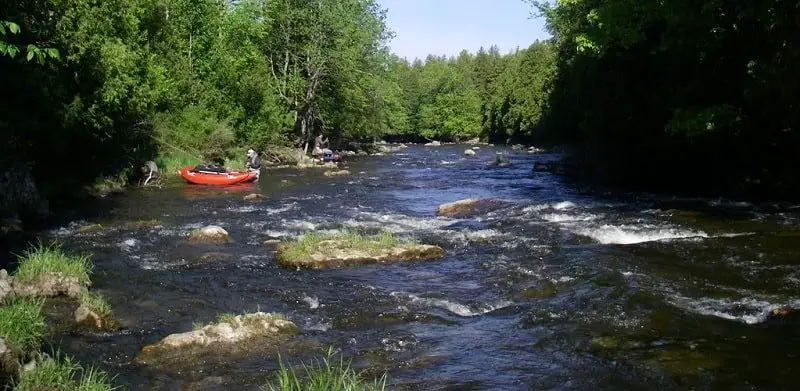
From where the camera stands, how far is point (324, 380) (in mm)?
6594

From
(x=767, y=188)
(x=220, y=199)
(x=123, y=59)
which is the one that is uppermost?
(x=123, y=59)

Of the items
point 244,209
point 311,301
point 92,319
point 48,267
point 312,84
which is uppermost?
point 312,84

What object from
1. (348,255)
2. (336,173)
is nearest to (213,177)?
(336,173)

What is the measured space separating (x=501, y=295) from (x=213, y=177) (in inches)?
769

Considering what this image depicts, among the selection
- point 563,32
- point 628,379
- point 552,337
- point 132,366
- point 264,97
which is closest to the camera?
point 628,379

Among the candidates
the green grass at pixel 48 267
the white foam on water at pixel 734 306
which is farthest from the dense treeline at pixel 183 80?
the white foam on water at pixel 734 306

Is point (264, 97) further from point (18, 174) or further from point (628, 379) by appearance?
point (628, 379)

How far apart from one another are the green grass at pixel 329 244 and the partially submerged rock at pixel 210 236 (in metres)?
2.45

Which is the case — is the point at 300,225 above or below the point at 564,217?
below

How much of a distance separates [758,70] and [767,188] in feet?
16.4

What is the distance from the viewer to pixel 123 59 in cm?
2284

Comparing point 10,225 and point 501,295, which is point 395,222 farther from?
point 10,225

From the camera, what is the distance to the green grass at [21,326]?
720 cm

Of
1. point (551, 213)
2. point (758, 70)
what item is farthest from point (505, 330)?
point (758, 70)
